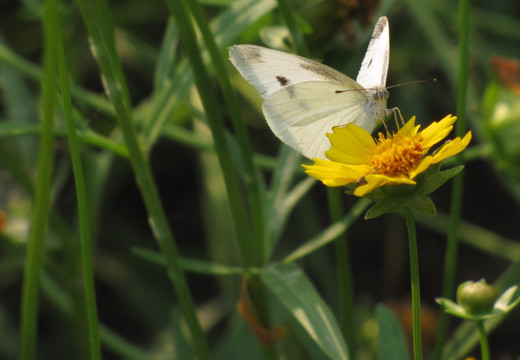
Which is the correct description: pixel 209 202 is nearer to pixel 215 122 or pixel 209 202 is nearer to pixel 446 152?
pixel 215 122

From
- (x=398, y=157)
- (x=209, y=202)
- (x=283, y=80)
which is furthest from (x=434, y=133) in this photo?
(x=209, y=202)

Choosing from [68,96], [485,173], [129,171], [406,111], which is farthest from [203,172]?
[68,96]

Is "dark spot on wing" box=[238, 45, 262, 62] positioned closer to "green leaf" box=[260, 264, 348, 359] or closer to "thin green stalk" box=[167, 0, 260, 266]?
"thin green stalk" box=[167, 0, 260, 266]

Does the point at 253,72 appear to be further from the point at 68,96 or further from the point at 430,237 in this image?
the point at 430,237

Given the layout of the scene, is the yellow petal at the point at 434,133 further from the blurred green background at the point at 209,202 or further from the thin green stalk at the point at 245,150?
the blurred green background at the point at 209,202

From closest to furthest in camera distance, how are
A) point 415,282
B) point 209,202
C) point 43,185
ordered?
point 415,282, point 43,185, point 209,202

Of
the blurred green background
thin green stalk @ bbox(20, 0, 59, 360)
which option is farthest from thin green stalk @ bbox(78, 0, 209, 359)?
the blurred green background
